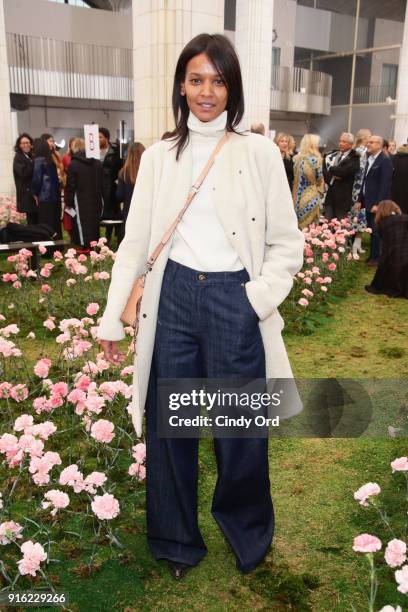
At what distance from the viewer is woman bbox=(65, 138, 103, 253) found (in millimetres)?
8742

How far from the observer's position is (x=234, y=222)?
2.12 m

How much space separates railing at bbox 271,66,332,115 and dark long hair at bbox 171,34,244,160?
25.3 meters

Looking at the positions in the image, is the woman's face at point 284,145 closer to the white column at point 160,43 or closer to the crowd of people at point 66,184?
the white column at point 160,43

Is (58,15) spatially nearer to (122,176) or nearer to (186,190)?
(122,176)

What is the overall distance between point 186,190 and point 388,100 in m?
28.7

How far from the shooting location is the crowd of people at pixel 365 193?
734 centimetres

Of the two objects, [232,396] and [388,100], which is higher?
[388,100]

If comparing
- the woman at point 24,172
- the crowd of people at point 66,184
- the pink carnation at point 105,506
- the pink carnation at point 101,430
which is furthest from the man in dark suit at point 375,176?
the pink carnation at point 105,506

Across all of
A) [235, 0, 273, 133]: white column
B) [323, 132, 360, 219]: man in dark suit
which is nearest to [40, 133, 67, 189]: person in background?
[323, 132, 360, 219]: man in dark suit

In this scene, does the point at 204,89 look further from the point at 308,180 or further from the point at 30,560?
the point at 308,180

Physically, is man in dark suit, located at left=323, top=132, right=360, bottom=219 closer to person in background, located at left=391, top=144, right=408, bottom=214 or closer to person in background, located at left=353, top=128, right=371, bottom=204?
person in background, located at left=353, top=128, right=371, bottom=204

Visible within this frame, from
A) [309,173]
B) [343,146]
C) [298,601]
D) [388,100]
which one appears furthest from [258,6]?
[298,601]

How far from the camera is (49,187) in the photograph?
9281 millimetres

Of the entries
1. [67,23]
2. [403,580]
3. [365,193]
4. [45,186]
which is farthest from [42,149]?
[67,23]
